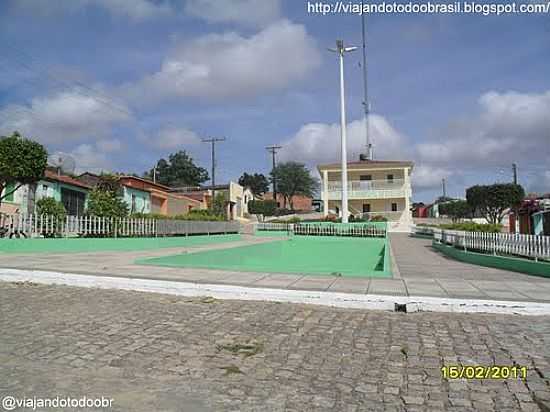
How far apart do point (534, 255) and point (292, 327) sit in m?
8.53

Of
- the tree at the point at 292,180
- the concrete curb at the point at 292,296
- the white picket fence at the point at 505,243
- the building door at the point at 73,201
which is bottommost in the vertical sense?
the concrete curb at the point at 292,296

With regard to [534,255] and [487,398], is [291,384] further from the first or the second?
[534,255]

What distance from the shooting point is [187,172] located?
8062 cm

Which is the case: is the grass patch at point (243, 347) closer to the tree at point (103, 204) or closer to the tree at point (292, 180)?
the tree at point (103, 204)

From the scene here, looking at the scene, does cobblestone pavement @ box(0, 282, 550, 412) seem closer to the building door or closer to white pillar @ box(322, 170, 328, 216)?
the building door

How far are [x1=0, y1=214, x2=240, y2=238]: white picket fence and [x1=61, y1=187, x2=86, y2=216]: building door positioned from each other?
23.4 feet

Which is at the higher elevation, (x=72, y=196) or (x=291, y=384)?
(x=72, y=196)

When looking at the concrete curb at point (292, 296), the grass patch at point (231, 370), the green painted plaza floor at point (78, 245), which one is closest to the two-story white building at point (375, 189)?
the green painted plaza floor at point (78, 245)

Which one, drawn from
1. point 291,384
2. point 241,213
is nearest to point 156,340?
point 291,384

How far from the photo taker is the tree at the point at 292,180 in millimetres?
69375

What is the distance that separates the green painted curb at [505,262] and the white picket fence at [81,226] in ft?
42.7
